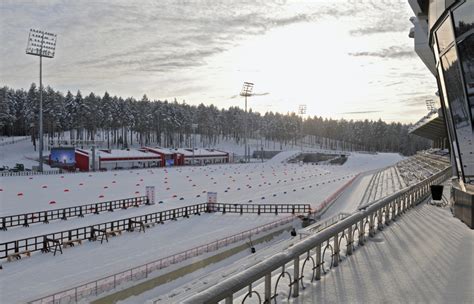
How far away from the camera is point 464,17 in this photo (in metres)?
8.37

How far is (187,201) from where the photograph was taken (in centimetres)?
4044

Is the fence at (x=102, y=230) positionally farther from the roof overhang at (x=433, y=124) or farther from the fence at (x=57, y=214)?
the roof overhang at (x=433, y=124)

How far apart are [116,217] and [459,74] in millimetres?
27821

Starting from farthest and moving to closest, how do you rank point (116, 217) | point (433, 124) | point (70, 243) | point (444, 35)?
1. point (433, 124)
2. point (116, 217)
3. point (70, 243)
4. point (444, 35)

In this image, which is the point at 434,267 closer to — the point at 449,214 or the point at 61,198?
the point at 449,214

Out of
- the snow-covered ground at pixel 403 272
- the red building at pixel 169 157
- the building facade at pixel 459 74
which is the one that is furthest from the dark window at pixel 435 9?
the red building at pixel 169 157

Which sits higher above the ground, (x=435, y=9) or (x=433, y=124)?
(x=435, y=9)

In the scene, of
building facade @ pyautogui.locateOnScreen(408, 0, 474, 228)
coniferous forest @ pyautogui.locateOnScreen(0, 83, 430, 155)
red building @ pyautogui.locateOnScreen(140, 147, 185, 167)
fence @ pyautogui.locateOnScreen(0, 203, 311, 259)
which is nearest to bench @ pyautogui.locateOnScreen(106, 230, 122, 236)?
fence @ pyautogui.locateOnScreen(0, 203, 311, 259)

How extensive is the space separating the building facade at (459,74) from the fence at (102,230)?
779 inches

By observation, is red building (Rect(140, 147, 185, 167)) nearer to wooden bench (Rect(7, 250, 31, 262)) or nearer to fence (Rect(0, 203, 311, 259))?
fence (Rect(0, 203, 311, 259))

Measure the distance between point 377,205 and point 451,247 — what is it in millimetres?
1914

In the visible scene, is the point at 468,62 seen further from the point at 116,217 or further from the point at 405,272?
the point at 116,217

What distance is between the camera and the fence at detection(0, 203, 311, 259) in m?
21.8

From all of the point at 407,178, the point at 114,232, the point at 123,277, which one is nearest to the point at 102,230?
the point at 114,232
